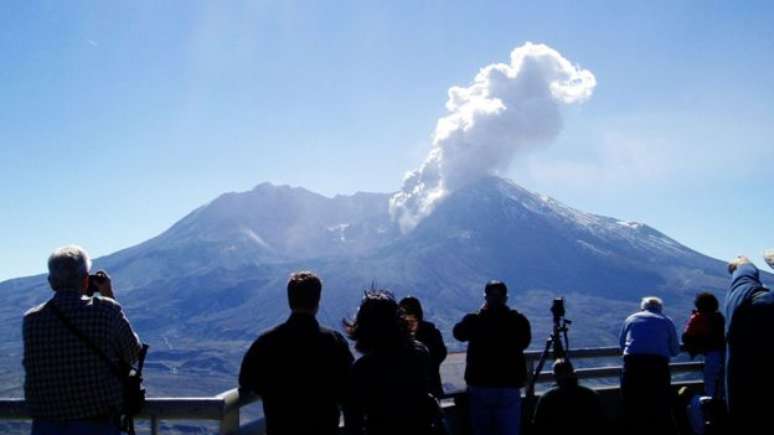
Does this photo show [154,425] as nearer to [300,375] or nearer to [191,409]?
[191,409]

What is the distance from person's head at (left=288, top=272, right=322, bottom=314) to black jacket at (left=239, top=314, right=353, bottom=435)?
0.20 ft

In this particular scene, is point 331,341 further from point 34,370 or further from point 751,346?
point 751,346

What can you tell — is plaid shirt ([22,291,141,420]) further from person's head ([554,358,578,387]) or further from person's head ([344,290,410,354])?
person's head ([554,358,578,387])

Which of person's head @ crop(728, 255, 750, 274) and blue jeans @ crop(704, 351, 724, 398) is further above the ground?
person's head @ crop(728, 255, 750, 274)

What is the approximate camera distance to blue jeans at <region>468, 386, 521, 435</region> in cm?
754

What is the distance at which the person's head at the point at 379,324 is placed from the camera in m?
4.92

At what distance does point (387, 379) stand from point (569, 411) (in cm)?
173

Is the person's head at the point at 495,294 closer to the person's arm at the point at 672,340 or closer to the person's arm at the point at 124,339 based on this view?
the person's arm at the point at 672,340

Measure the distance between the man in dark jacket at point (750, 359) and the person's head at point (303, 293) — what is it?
249cm

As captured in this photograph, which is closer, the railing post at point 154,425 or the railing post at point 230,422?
the railing post at point 230,422

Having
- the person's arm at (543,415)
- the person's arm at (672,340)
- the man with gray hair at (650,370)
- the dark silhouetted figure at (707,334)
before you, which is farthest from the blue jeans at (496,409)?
the dark silhouetted figure at (707,334)

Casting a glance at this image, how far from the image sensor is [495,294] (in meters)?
7.55

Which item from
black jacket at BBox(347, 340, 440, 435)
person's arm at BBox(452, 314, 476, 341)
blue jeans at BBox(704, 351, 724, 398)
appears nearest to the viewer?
black jacket at BBox(347, 340, 440, 435)

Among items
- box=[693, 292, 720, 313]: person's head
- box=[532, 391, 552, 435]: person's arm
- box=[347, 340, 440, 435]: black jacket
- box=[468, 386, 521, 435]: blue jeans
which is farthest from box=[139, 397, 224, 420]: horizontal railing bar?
box=[693, 292, 720, 313]: person's head
